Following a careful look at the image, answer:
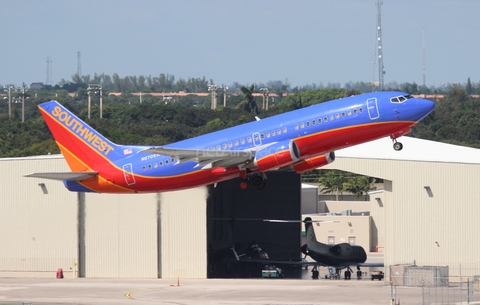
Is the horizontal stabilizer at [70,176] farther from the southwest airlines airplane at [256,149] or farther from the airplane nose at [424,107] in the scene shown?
the airplane nose at [424,107]

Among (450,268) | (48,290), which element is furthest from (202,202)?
(450,268)

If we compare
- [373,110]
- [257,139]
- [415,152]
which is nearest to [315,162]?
[257,139]

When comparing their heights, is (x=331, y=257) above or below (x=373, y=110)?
below

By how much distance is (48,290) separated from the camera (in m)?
70.5

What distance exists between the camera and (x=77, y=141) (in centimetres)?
6562

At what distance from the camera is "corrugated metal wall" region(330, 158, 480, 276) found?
232ft

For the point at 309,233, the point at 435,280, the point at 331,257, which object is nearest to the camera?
the point at 435,280

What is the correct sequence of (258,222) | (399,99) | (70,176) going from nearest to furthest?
1. (399,99)
2. (70,176)
3. (258,222)

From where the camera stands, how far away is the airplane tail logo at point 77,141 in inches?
2530

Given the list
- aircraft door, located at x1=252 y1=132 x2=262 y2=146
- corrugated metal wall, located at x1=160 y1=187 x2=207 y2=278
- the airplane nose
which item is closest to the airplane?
corrugated metal wall, located at x1=160 y1=187 x2=207 y2=278

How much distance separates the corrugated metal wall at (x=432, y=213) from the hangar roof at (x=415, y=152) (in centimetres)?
116

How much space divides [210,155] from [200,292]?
15.6 metres

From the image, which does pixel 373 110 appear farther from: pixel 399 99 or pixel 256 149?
pixel 256 149

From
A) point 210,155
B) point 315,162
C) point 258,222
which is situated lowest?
point 258,222
